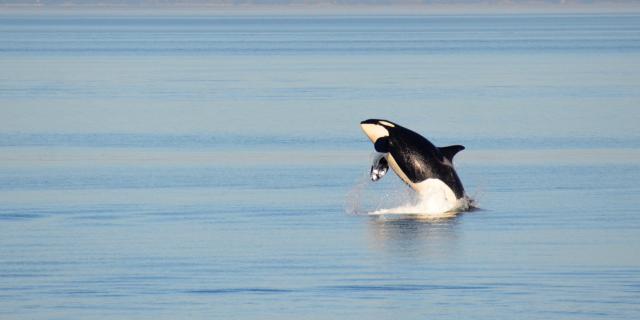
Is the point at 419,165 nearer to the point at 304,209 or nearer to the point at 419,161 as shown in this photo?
the point at 419,161

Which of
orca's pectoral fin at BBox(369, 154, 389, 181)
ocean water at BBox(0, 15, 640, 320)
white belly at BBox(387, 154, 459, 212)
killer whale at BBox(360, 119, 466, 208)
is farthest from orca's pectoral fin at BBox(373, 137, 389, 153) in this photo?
ocean water at BBox(0, 15, 640, 320)

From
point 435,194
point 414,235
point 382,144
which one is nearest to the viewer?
point 414,235

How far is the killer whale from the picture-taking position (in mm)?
26781

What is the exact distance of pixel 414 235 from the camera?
24.3 meters

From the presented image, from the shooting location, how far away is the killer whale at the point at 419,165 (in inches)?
1054

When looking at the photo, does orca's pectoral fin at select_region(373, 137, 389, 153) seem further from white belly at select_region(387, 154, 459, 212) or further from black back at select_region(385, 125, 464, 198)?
white belly at select_region(387, 154, 459, 212)

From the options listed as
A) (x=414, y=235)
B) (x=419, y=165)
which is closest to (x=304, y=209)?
(x=419, y=165)

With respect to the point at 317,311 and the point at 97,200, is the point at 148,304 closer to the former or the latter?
the point at 317,311

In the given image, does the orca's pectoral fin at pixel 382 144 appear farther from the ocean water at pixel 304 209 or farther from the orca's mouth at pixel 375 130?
the ocean water at pixel 304 209

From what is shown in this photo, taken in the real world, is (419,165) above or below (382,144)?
below

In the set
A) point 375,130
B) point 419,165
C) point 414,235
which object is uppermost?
point 375,130

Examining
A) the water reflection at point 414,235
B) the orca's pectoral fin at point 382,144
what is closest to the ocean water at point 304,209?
the water reflection at point 414,235

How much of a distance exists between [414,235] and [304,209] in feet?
9.96

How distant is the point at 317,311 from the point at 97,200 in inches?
384
